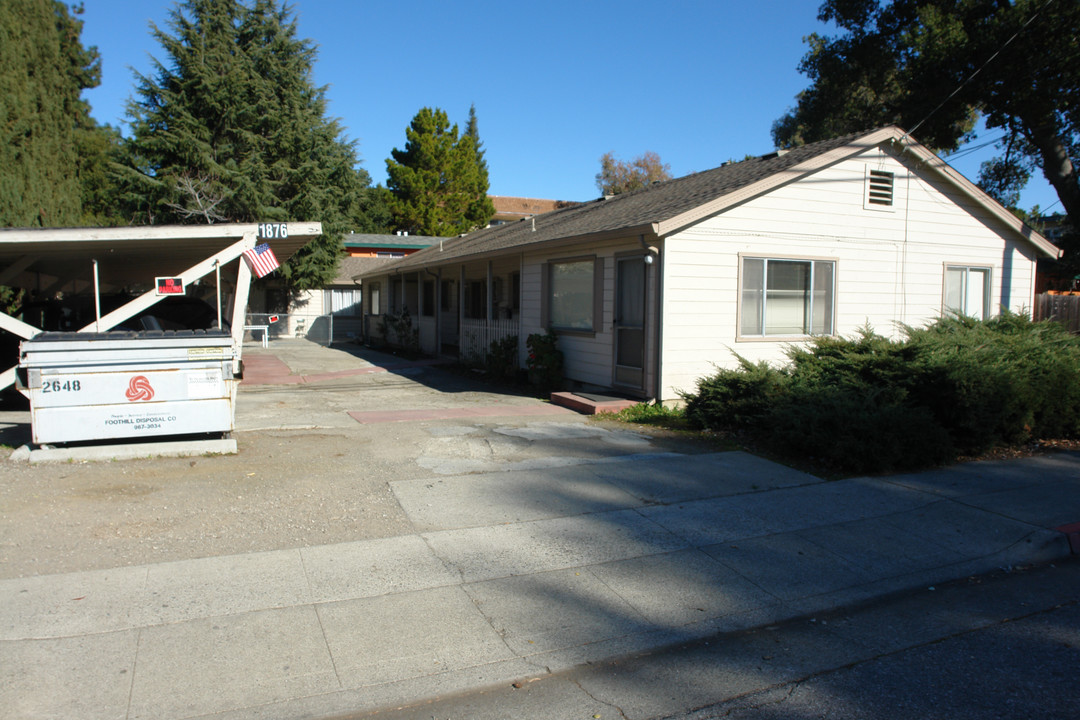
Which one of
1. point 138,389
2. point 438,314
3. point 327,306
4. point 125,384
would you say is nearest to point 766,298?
point 138,389

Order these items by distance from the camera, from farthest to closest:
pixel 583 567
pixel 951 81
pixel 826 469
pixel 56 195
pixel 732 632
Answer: pixel 951 81, pixel 56 195, pixel 826 469, pixel 583 567, pixel 732 632

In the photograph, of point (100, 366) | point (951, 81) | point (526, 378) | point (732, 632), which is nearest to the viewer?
point (732, 632)

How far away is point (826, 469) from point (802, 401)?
38.5 inches

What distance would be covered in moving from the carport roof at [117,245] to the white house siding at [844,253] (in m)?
5.84

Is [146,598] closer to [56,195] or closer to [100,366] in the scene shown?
[100,366]

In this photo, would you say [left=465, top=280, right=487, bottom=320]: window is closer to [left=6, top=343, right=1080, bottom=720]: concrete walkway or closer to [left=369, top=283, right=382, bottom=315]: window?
[left=369, top=283, right=382, bottom=315]: window

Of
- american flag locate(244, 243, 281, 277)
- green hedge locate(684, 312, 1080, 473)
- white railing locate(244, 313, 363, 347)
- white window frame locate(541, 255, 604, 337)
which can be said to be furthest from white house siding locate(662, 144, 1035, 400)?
white railing locate(244, 313, 363, 347)

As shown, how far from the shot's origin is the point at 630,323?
12039 millimetres

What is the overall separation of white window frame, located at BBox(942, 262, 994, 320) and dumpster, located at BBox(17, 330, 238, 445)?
13116 mm

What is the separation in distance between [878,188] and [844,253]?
1478 millimetres

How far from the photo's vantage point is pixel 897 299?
1386cm

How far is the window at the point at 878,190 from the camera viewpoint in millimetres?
13312

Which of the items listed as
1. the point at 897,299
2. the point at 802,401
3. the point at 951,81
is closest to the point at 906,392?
the point at 802,401

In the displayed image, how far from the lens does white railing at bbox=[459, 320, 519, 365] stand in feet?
52.3
